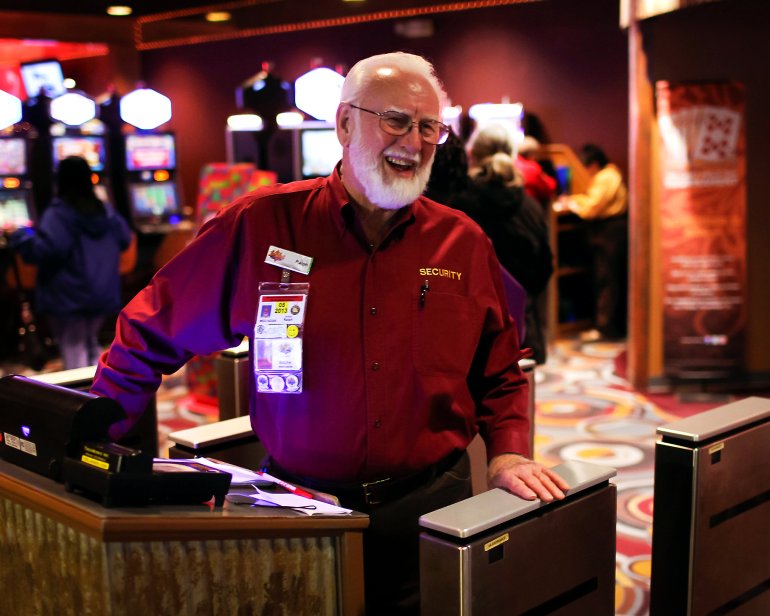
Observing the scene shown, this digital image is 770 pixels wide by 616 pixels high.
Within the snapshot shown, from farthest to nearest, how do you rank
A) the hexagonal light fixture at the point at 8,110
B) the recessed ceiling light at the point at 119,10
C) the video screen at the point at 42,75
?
1. the video screen at the point at 42,75
2. the recessed ceiling light at the point at 119,10
3. the hexagonal light fixture at the point at 8,110

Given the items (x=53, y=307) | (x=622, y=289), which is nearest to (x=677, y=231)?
→ (x=622, y=289)

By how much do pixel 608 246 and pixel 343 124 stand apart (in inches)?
255

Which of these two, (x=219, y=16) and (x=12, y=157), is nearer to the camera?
(x=12, y=157)

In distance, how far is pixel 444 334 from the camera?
2039 mm

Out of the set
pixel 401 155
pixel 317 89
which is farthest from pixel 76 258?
pixel 401 155

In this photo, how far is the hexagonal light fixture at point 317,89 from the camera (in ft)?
24.9

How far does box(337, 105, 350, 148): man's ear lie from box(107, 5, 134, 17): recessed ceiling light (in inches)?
352

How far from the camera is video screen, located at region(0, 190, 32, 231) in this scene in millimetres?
8047

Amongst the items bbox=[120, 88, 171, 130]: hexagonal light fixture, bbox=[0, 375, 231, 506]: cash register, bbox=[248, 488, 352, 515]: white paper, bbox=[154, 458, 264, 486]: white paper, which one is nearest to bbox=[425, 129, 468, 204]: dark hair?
bbox=[154, 458, 264, 486]: white paper

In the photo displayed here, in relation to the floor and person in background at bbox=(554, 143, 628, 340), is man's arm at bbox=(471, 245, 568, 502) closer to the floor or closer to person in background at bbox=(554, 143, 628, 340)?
the floor

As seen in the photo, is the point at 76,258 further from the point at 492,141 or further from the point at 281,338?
the point at 281,338

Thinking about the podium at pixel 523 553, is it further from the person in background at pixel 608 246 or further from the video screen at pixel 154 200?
the video screen at pixel 154 200

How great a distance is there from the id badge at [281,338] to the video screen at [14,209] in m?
6.65

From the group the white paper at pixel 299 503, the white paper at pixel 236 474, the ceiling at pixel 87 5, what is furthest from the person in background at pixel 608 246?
the white paper at pixel 299 503
